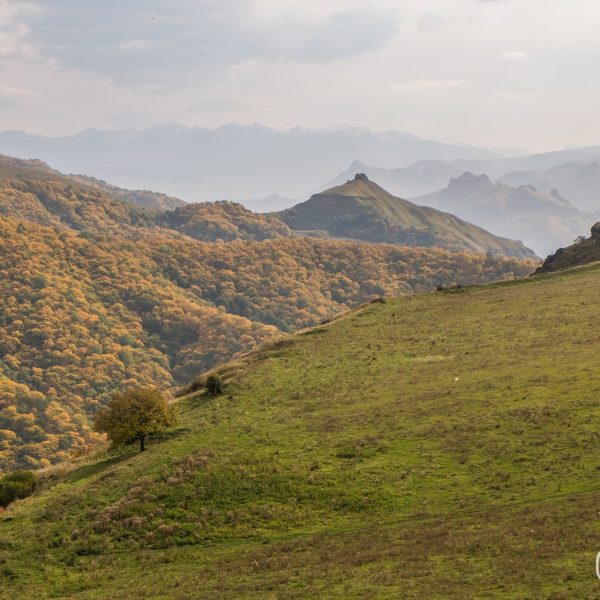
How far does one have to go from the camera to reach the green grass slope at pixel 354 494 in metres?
29.8

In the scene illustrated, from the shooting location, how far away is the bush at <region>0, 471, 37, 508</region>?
171 ft

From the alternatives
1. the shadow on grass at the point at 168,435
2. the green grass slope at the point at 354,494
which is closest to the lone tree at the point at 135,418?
the shadow on grass at the point at 168,435

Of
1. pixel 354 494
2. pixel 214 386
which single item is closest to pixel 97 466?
pixel 214 386

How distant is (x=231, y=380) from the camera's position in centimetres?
6725

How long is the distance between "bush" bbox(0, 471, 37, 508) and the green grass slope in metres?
2.51

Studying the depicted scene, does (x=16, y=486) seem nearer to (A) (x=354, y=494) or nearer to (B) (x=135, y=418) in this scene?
(B) (x=135, y=418)

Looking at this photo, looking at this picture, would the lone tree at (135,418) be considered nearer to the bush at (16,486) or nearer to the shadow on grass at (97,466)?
the shadow on grass at (97,466)

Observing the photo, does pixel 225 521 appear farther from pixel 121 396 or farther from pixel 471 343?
pixel 471 343

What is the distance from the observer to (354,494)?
40125 millimetres

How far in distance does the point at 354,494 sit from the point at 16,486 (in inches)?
1174

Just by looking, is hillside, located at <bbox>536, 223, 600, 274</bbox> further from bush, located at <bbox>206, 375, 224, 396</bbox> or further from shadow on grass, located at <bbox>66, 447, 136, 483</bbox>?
shadow on grass, located at <bbox>66, 447, 136, 483</bbox>

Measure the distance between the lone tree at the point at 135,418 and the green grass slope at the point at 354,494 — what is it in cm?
165

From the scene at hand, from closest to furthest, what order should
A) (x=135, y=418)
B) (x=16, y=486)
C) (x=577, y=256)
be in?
1. (x=16, y=486)
2. (x=135, y=418)
3. (x=577, y=256)

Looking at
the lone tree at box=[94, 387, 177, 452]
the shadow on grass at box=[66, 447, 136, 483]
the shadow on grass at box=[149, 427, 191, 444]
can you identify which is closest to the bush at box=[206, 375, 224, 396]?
the lone tree at box=[94, 387, 177, 452]
